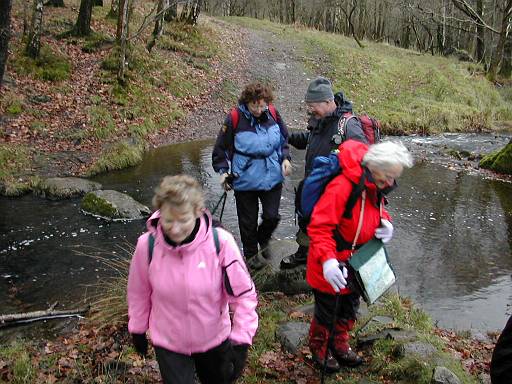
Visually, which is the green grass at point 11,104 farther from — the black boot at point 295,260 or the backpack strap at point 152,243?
the backpack strap at point 152,243

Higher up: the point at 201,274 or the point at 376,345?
the point at 201,274

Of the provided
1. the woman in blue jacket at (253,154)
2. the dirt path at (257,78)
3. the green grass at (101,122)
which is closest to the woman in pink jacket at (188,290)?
the woman in blue jacket at (253,154)

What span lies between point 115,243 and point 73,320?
2369mm

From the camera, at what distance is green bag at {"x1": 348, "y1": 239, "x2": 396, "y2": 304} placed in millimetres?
3876

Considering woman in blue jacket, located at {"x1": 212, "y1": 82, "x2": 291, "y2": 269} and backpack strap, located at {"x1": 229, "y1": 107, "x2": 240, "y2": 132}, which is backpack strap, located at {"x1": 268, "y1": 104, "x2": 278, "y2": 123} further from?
backpack strap, located at {"x1": 229, "y1": 107, "x2": 240, "y2": 132}

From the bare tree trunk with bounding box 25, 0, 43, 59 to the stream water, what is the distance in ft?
18.4

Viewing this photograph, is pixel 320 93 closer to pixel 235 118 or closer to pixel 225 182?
pixel 235 118

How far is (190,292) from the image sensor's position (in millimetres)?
2875

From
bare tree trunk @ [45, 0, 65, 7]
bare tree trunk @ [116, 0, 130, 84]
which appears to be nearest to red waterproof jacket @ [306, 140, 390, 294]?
bare tree trunk @ [116, 0, 130, 84]

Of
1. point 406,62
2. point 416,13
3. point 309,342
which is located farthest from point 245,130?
point 416,13

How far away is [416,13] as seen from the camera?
42656 millimetres

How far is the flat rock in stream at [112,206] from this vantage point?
902 cm

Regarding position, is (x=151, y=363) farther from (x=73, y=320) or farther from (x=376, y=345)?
(x=376, y=345)

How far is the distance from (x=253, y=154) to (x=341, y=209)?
6.60ft
